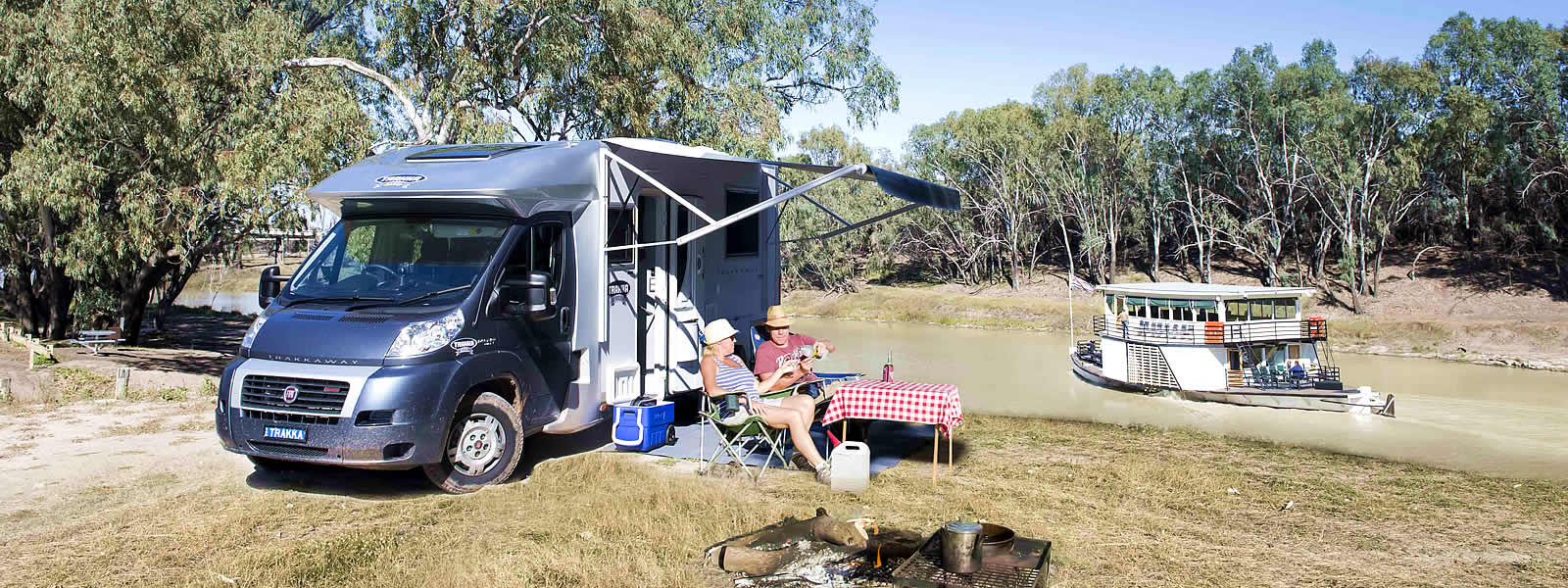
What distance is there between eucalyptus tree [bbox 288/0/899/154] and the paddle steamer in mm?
9954

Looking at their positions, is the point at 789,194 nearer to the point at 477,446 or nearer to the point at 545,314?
the point at 545,314

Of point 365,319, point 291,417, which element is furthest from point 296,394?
point 365,319

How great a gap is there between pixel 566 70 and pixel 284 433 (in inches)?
332

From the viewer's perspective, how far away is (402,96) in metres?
13.2

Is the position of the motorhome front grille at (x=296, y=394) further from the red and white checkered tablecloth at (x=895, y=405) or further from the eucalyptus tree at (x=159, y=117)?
the eucalyptus tree at (x=159, y=117)

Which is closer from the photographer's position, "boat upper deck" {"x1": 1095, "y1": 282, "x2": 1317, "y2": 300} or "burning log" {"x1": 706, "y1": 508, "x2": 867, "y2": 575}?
"burning log" {"x1": 706, "y1": 508, "x2": 867, "y2": 575}

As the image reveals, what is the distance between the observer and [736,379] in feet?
26.0

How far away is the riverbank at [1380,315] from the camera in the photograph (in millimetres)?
30406

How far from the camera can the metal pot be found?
5430 millimetres

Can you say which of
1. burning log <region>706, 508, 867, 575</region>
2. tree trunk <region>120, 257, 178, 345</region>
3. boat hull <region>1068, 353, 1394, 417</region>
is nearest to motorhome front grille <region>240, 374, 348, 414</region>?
burning log <region>706, 508, 867, 575</region>

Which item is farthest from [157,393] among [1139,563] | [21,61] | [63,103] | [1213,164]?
[1213,164]

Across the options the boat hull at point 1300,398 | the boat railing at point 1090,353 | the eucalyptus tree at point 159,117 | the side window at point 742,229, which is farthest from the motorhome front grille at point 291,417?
the boat railing at point 1090,353

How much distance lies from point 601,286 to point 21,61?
10.9 m

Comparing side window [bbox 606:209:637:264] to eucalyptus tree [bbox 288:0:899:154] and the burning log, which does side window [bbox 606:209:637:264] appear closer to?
the burning log
